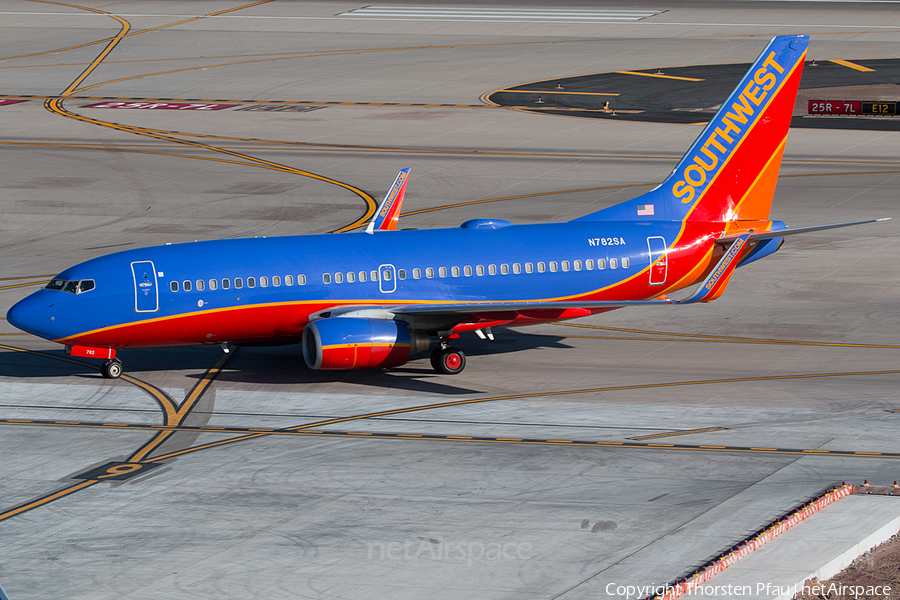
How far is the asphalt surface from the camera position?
2648 centimetres

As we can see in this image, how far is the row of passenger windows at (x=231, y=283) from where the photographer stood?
39312 millimetres

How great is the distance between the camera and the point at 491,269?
41.0 metres

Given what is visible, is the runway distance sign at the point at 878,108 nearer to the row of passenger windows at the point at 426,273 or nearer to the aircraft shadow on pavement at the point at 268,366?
the aircraft shadow on pavement at the point at 268,366

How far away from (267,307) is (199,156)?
41.2 meters

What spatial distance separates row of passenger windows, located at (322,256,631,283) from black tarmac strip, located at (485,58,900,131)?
44385 millimetres

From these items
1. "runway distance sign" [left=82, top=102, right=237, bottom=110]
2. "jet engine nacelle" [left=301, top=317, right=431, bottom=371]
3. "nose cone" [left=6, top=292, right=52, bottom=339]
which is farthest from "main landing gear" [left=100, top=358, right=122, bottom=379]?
"runway distance sign" [left=82, top=102, right=237, bottom=110]

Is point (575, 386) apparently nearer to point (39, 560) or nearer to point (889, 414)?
point (889, 414)

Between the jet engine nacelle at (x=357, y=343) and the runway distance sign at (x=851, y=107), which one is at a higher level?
the runway distance sign at (x=851, y=107)

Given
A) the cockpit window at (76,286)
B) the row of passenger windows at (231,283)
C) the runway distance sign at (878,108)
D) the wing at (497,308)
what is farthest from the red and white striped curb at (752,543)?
the runway distance sign at (878,108)

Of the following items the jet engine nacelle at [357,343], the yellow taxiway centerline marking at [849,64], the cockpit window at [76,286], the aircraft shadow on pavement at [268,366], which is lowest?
the aircraft shadow on pavement at [268,366]

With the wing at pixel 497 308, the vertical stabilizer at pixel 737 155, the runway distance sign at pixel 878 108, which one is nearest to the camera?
the wing at pixel 497 308

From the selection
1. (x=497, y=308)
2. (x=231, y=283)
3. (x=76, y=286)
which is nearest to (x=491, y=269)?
(x=497, y=308)

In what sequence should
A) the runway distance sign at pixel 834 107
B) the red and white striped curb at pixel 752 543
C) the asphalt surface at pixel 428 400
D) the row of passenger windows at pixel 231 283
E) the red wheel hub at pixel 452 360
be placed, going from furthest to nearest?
the runway distance sign at pixel 834 107, the red wheel hub at pixel 452 360, the row of passenger windows at pixel 231 283, the asphalt surface at pixel 428 400, the red and white striped curb at pixel 752 543

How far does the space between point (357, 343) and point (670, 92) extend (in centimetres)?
6101
